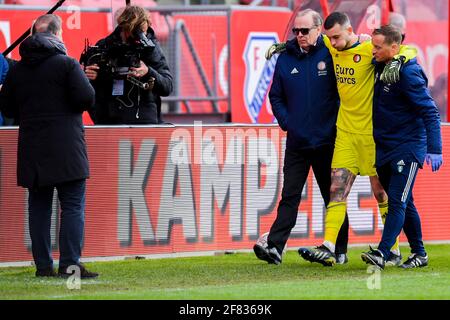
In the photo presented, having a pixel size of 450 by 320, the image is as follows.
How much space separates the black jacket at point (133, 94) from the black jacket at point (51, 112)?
145 centimetres

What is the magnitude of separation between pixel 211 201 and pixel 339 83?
1926mm

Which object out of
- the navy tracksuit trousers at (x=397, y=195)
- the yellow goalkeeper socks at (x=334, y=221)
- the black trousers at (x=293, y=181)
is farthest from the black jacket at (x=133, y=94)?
the navy tracksuit trousers at (x=397, y=195)

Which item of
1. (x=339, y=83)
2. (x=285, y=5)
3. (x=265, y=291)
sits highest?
(x=285, y=5)

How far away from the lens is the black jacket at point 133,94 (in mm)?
11500

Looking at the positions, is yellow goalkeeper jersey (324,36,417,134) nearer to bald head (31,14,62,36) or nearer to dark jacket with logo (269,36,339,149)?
dark jacket with logo (269,36,339,149)

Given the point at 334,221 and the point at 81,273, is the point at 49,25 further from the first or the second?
the point at 334,221

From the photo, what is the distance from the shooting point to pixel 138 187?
460 inches

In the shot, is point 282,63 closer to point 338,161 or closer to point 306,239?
point 338,161

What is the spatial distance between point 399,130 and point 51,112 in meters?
2.71

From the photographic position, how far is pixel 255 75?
1686 cm

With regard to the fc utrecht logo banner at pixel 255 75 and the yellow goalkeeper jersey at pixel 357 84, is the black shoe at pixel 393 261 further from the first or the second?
the fc utrecht logo banner at pixel 255 75

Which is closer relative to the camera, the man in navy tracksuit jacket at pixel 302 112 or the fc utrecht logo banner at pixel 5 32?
the man in navy tracksuit jacket at pixel 302 112

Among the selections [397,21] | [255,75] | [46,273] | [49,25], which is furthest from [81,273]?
[255,75]

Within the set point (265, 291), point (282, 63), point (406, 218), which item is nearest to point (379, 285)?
point (265, 291)
